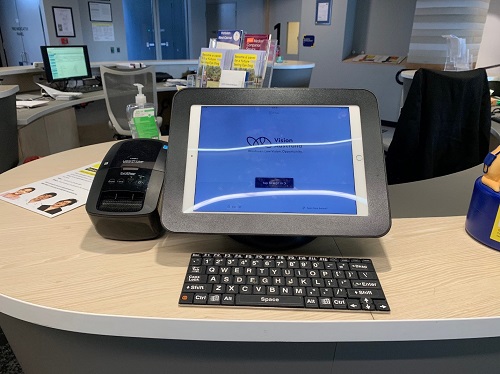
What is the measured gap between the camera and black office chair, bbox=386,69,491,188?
5.66 feet

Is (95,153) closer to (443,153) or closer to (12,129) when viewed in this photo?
(12,129)

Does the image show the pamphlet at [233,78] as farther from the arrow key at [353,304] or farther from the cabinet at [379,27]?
the cabinet at [379,27]

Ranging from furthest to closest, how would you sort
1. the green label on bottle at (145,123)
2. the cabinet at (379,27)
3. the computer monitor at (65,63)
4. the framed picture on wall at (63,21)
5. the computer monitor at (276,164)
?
1. the framed picture on wall at (63,21)
2. the cabinet at (379,27)
3. the computer monitor at (65,63)
4. the green label on bottle at (145,123)
5. the computer monitor at (276,164)

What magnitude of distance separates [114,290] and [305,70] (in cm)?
404

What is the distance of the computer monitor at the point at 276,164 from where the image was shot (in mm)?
630

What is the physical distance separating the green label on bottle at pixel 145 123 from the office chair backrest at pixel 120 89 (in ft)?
6.41

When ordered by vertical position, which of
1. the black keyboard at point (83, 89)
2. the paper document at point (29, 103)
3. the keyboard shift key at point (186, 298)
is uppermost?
the keyboard shift key at point (186, 298)

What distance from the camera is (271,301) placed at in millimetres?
527

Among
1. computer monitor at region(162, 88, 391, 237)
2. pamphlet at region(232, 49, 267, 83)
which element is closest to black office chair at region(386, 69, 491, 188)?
pamphlet at region(232, 49, 267, 83)

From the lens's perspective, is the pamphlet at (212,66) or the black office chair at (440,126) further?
the black office chair at (440,126)

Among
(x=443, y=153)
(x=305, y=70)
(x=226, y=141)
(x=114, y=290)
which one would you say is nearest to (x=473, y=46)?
(x=305, y=70)

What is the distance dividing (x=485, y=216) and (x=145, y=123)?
3.01 ft

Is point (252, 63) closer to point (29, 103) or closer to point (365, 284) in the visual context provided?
point (365, 284)

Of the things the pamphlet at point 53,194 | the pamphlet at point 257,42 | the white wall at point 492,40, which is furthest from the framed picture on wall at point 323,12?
the pamphlet at point 53,194
